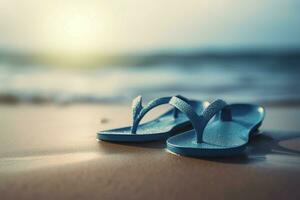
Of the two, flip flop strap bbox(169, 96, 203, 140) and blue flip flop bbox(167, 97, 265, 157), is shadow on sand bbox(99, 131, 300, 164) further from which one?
flip flop strap bbox(169, 96, 203, 140)

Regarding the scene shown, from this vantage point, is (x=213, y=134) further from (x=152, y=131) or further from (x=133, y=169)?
(x=133, y=169)

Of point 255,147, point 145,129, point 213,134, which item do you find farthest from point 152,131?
point 255,147

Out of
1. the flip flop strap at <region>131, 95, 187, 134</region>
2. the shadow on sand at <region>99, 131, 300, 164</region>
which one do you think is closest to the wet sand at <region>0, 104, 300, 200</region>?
the shadow on sand at <region>99, 131, 300, 164</region>

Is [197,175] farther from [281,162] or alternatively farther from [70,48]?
[70,48]

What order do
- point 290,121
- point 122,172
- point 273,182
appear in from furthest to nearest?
1. point 290,121
2. point 122,172
3. point 273,182

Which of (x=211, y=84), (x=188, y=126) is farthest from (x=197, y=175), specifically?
(x=211, y=84)

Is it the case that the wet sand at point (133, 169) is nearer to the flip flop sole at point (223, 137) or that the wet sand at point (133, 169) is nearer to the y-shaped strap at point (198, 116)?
the flip flop sole at point (223, 137)

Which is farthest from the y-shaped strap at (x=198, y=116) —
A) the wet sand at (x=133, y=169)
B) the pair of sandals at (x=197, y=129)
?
the wet sand at (x=133, y=169)

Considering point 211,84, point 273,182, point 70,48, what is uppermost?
point 70,48
